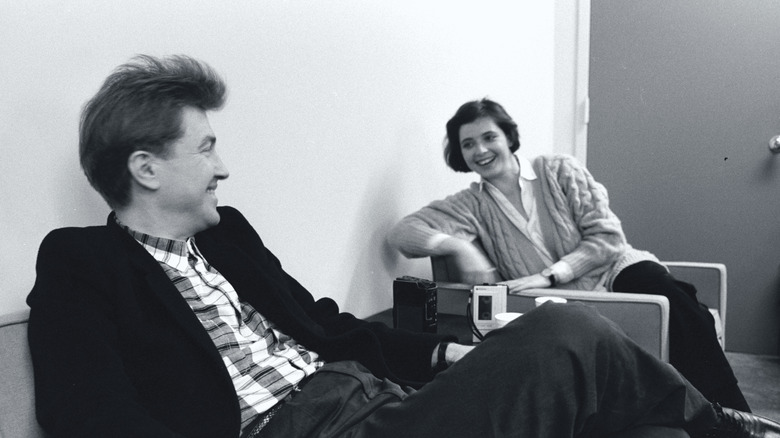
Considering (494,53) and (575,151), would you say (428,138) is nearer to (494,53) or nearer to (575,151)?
(494,53)

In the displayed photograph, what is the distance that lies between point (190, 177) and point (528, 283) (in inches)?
47.7

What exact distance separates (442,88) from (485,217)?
615 millimetres

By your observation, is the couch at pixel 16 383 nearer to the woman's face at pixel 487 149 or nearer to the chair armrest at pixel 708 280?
the woman's face at pixel 487 149

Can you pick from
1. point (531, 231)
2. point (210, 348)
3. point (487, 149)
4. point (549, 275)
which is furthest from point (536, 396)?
point (487, 149)

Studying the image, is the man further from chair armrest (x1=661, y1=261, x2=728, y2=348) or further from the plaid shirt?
chair armrest (x1=661, y1=261, x2=728, y2=348)

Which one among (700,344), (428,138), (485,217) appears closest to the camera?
(700,344)

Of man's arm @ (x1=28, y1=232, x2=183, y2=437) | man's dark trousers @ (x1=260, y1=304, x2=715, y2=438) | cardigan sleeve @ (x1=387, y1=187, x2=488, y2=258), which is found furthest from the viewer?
cardigan sleeve @ (x1=387, y1=187, x2=488, y2=258)

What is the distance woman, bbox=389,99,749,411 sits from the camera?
2086 mm

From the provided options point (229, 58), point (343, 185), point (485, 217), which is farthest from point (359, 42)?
point (485, 217)

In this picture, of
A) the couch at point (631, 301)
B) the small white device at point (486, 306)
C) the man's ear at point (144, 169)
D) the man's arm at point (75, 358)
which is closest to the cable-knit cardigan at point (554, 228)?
the couch at point (631, 301)

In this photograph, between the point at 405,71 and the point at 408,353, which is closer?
the point at 408,353

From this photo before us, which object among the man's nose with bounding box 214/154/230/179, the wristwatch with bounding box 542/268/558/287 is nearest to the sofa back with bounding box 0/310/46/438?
the man's nose with bounding box 214/154/230/179

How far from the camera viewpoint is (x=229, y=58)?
1.55m

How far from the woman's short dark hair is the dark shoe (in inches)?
53.8
